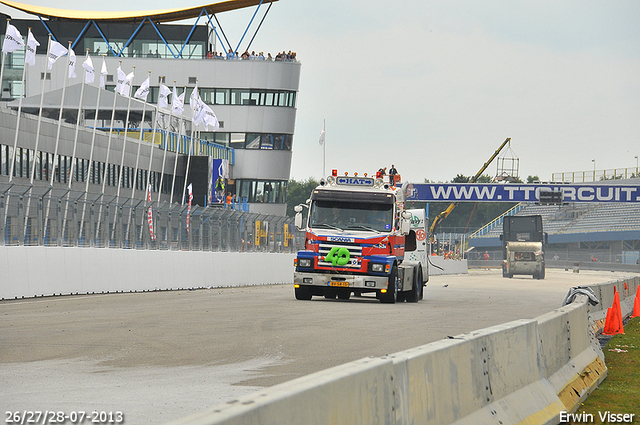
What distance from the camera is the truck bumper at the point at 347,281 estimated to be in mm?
21875

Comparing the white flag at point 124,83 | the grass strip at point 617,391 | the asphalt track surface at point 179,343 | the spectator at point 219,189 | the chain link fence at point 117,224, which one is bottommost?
the asphalt track surface at point 179,343

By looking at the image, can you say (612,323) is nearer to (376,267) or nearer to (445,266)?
(376,267)

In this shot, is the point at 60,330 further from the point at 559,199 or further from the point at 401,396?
the point at 559,199

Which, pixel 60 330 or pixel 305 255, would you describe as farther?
pixel 305 255

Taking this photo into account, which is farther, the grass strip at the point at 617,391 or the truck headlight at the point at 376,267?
the truck headlight at the point at 376,267

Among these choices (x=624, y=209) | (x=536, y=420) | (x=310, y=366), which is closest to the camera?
(x=536, y=420)

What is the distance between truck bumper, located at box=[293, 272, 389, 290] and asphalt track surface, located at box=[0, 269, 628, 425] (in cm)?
48

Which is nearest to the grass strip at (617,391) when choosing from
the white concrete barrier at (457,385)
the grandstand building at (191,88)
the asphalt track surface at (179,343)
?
the white concrete barrier at (457,385)

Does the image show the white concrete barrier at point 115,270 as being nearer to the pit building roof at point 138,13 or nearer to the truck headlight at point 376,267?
the truck headlight at point 376,267

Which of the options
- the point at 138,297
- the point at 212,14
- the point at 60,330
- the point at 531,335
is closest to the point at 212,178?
the point at 212,14

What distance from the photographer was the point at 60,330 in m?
13.6

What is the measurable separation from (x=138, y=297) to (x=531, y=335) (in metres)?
16.4

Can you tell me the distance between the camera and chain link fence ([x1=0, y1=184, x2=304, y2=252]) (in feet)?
68.9

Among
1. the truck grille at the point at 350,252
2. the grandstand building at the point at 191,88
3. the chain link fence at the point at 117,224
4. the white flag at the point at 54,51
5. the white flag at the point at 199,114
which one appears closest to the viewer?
the chain link fence at the point at 117,224
